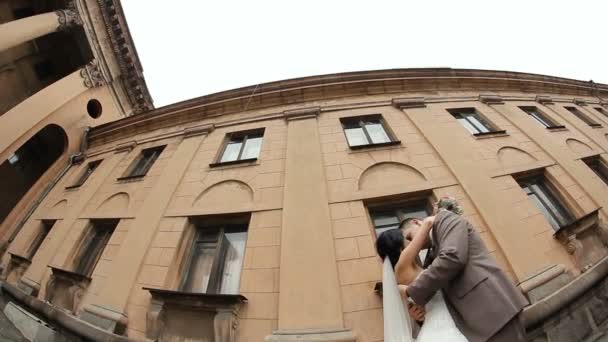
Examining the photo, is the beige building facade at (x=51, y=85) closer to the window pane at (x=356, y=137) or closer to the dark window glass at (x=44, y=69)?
the dark window glass at (x=44, y=69)

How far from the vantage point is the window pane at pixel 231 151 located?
7091 mm

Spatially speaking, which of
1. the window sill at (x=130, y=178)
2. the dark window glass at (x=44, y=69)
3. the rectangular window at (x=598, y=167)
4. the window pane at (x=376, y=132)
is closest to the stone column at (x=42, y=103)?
the dark window glass at (x=44, y=69)

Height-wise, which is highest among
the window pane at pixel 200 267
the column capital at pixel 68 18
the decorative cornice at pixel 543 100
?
the column capital at pixel 68 18

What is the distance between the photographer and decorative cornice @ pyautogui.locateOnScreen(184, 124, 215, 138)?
7.88 m

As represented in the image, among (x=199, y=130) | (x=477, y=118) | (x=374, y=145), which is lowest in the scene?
(x=374, y=145)

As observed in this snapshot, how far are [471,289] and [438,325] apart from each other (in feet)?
1.02

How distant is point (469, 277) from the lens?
1562 millimetres

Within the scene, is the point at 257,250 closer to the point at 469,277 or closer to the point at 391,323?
the point at 391,323

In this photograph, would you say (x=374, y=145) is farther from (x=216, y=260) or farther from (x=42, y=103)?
(x=42, y=103)

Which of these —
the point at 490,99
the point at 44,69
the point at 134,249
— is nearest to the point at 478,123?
the point at 490,99

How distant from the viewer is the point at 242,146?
7.29m

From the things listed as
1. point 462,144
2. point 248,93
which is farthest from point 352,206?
point 248,93

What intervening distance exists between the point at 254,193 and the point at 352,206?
2.24 m

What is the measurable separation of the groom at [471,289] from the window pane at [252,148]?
5702mm
